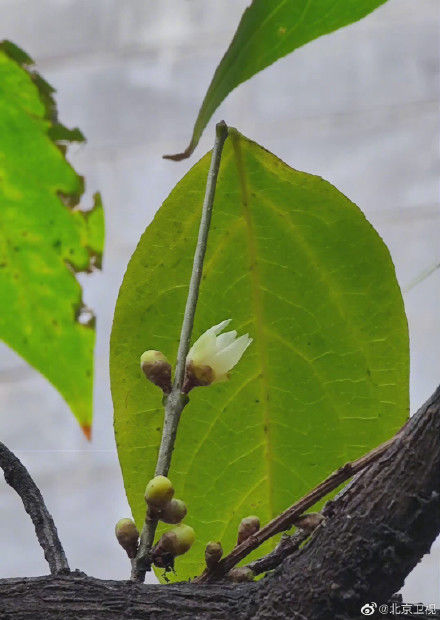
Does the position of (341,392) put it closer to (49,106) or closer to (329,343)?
(329,343)

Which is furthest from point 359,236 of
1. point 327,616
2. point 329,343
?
point 327,616

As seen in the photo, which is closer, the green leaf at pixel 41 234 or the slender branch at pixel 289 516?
the slender branch at pixel 289 516

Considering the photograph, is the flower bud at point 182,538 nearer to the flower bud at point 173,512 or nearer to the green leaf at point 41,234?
the flower bud at point 173,512

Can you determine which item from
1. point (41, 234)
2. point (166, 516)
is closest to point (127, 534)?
point (166, 516)

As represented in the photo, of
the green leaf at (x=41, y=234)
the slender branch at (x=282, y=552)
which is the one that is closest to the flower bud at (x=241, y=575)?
the slender branch at (x=282, y=552)

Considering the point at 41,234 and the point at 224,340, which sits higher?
the point at 41,234

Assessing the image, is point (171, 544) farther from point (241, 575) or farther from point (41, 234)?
point (41, 234)
